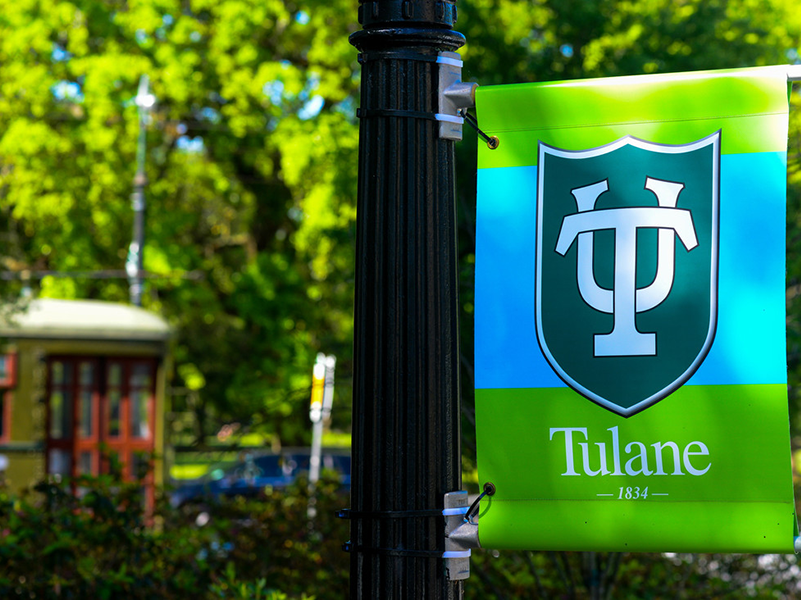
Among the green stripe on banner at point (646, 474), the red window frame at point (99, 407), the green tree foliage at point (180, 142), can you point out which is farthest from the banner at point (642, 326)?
the green tree foliage at point (180, 142)

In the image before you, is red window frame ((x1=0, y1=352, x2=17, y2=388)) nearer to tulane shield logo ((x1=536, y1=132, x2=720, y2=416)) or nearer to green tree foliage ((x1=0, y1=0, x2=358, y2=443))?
green tree foliage ((x1=0, y1=0, x2=358, y2=443))

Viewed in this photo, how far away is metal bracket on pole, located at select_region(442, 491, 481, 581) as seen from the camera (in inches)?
104

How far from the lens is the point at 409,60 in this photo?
2.77 meters

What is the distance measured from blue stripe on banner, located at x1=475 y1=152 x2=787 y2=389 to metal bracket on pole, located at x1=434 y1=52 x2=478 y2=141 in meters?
0.18

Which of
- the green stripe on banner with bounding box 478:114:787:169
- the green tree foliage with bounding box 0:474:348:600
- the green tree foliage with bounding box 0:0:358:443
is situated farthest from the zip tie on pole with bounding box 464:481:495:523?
the green tree foliage with bounding box 0:0:358:443

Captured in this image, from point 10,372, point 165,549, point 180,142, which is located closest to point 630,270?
point 165,549

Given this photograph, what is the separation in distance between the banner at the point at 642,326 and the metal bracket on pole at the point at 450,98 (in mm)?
58

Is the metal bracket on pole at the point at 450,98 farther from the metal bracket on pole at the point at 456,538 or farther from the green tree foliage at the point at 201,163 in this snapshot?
the green tree foliage at the point at 201,163

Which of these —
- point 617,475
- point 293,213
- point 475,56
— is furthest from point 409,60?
point 293,213

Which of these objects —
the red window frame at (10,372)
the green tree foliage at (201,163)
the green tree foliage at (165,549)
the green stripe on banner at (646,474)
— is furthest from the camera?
the green tree foliage at (201,163)

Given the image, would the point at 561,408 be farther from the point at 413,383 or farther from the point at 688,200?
the point at 688,200

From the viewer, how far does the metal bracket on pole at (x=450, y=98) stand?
2783 millimetres

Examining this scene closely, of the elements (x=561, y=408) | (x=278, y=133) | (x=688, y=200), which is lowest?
(x=561, y=408)

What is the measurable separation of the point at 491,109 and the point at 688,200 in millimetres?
585
